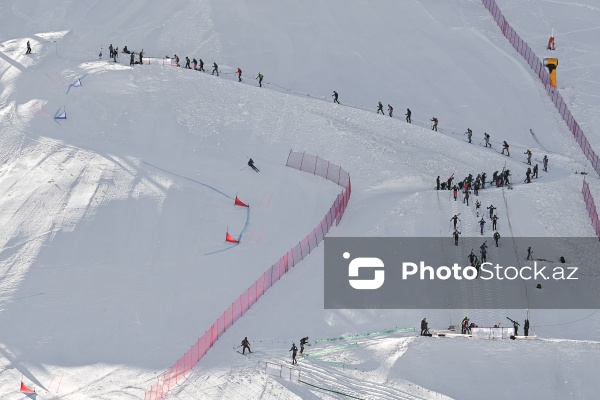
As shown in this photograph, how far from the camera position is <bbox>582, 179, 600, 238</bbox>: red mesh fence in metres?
55.3

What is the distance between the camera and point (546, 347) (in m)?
45.4

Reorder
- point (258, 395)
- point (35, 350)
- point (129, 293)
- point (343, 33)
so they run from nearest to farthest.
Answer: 1. point (258, 395)
2. point (35, 350)
3. point (129, 293)
4. point (343, 33)

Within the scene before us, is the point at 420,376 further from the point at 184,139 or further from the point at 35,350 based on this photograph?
the point at 184,139

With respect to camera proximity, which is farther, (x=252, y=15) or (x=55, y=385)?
(x=252, y=15)

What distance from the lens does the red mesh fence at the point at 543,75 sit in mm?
63966

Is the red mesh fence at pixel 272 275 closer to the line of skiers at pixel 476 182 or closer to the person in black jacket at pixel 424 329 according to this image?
the line of skiers at pixel 476 182

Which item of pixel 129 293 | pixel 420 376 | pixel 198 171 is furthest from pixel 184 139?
pixel 420 376

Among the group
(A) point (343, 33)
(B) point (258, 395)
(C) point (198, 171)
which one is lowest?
(B) point (258, 395)

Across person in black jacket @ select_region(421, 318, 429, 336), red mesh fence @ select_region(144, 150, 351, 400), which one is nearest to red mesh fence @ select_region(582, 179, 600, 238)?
red mesh fence @ select_region(144, 150, 351, 400)

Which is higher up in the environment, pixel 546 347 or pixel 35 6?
pixel 35 6

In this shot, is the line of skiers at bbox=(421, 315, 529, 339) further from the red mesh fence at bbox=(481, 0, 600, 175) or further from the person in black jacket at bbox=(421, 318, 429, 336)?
the red mesh fence at bbox=(481, 0, 600, 175)

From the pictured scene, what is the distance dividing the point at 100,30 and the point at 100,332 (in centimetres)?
2766

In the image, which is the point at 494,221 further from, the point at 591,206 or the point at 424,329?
the point at 424,329

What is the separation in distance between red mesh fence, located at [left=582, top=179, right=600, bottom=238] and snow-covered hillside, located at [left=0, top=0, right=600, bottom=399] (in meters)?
0.48
